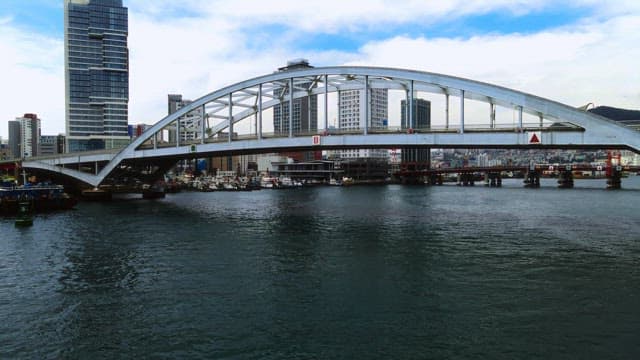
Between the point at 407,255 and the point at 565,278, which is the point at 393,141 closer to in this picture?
the point at 407,255

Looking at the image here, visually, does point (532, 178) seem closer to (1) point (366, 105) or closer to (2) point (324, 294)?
(1) point (366, 105)

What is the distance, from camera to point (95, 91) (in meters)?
192

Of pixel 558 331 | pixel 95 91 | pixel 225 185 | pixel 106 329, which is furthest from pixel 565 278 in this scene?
pixel 95 91

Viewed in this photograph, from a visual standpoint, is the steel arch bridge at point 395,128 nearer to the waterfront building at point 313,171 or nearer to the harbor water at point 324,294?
the harbor water at point 324,294

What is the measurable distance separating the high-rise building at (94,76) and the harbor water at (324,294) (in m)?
166

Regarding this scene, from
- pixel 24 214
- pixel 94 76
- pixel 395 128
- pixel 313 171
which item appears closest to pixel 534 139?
pixel 395 128

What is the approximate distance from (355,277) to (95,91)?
196522 mm

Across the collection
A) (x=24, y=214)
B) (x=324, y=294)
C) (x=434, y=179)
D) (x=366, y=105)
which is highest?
(x=366, y=105)

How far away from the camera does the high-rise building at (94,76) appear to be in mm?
189625

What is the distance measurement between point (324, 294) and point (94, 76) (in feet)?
655

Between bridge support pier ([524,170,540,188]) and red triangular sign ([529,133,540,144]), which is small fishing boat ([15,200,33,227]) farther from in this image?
bridge support pier ([524,170,540,188])

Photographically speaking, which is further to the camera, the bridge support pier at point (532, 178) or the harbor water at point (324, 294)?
the bridge support pier at point (532, 178)

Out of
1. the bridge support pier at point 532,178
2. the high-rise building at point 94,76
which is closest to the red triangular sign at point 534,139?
the bridge support pier at point 532,178

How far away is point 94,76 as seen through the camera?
192 meters
